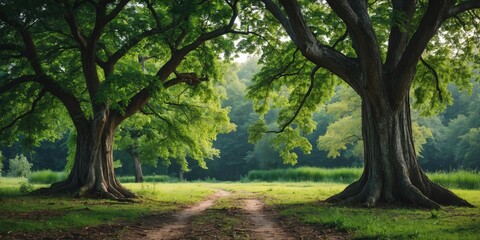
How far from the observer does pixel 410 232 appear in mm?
8219

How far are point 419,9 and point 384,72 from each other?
4.59 metres

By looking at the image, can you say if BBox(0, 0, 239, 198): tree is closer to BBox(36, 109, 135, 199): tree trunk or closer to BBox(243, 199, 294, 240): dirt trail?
BBox(36, 109, 135, 199): tree trunk

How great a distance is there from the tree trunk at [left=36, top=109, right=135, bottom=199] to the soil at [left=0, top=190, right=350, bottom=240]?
19.4ft

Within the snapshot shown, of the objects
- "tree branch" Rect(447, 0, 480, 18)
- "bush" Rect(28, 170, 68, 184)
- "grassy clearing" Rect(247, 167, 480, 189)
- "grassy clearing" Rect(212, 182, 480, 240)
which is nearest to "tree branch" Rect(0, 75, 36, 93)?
"grassy clearing" Rect(212, 182, 480, 240)

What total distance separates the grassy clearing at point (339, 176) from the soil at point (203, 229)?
16.6 meters

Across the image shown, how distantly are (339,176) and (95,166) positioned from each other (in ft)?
78.8

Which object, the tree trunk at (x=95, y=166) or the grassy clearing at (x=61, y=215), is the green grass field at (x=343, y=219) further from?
the tree trunk at (x=95, y=166)

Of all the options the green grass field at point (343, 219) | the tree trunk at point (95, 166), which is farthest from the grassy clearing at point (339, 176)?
the tree trunk at point (95, 166)

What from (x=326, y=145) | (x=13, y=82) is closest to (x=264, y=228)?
(x=13, y=82)

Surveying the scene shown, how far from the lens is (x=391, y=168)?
14719 mm

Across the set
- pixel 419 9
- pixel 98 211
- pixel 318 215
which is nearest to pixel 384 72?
pixel 419 9

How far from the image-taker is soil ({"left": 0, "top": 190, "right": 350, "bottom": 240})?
29.4 feet

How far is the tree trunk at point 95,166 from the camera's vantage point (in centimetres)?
1812

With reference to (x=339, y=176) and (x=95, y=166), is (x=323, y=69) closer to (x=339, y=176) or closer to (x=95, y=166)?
(x=95, y=166)
